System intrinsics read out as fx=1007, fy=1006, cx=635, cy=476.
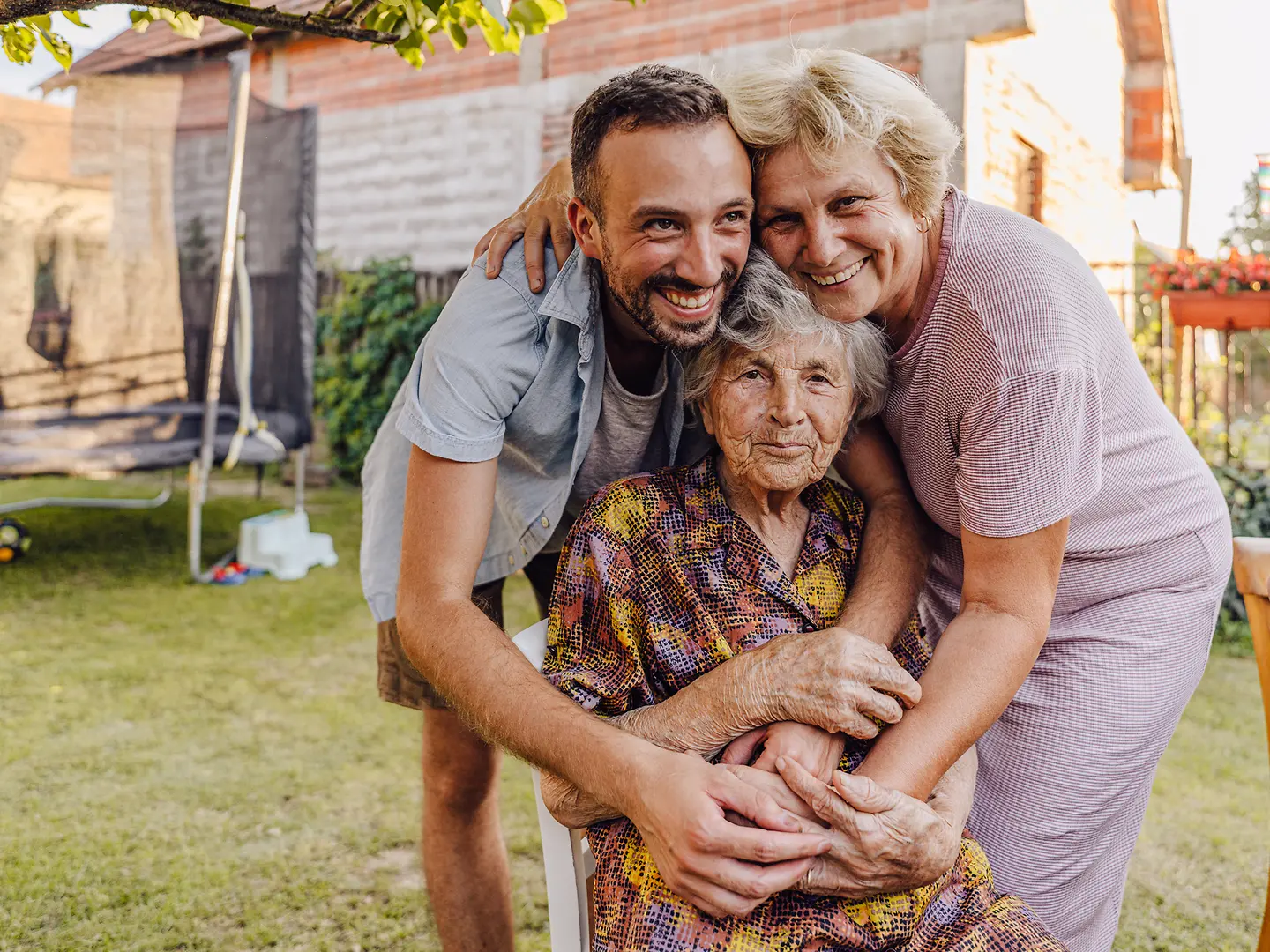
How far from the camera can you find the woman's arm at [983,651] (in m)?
1.47

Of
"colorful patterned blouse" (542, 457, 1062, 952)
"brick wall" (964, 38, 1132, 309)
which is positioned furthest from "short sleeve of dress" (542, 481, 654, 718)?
"brick wall" (964, 38, 1132, 309)

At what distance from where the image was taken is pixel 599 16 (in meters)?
6.94

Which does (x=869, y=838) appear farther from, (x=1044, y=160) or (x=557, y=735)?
(x=1044, y=160)

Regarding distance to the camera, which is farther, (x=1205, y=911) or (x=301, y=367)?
(x=301, y=367)

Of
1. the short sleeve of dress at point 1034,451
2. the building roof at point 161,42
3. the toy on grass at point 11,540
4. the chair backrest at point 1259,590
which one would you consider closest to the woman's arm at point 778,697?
the short sleeve of dress at point 1034,451

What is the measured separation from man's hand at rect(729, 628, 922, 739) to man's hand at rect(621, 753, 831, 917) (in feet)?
0.50

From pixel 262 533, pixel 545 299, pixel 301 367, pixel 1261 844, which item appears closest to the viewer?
pixel 545 299

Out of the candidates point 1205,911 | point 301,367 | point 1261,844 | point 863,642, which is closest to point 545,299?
point 863,642

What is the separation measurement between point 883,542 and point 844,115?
0.70m

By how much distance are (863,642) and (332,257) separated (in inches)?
307

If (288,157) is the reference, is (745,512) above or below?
below

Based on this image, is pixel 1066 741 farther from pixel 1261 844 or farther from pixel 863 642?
pixel 1261 844

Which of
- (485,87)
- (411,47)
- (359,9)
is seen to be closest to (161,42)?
(485,87)

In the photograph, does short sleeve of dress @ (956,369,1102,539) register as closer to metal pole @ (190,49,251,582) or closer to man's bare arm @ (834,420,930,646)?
man's bare arm @ (834,420,930,646)
